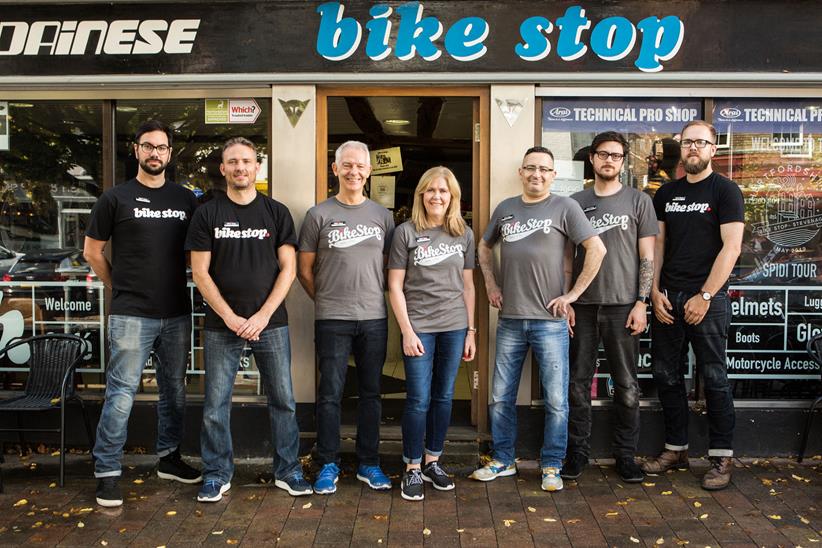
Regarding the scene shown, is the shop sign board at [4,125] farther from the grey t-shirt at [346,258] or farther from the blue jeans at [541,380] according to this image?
the blue jeans at [541,380]

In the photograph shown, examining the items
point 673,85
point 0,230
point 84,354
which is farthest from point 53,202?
point 673,85

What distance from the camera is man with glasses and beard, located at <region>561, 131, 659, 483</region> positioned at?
4.56m

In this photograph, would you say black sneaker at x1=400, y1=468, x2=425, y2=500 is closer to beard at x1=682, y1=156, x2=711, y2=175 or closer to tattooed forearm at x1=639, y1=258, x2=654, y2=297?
tattooed forearm at x1=639, y1=258, x2=654, y2=297

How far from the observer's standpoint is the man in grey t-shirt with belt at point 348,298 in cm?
442

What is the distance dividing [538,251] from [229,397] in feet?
6.83

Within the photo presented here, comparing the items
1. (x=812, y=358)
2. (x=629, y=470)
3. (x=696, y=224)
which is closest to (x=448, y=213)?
(x=696, y=224)

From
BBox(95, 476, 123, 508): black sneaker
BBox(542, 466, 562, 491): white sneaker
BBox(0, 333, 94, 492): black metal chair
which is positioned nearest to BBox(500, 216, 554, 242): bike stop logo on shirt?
BBox(542, 466, 562, 491): white sneaker

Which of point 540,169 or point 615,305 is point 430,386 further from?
point 540,169

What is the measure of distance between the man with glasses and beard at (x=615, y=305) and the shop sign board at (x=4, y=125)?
414cm

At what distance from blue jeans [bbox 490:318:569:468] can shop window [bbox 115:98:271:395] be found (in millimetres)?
1774

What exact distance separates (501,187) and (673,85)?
4.48 feet

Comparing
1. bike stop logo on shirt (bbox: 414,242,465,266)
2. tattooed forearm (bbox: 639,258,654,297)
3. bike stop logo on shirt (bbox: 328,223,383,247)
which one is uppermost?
bike stop logo on shirt (bbox: 328,223,383,247)

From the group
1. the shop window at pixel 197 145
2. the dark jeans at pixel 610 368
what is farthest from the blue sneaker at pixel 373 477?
the dark jeans at pixel 610 368

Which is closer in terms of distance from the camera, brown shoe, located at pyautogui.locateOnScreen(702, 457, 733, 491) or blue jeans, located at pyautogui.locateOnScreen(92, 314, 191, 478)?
blue jeans, located at pyautogui.locateOnScreen(92, 314, 191, 478)
